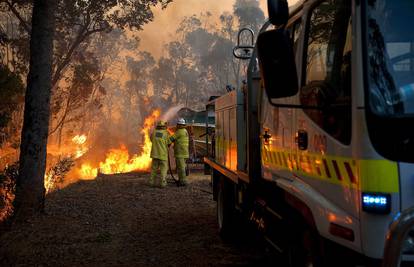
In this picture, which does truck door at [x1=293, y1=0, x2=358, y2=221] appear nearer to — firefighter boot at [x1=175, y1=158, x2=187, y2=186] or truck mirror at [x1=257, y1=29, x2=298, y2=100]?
truck mirror at [x1=257, y1=29, x2=298, y2=100]

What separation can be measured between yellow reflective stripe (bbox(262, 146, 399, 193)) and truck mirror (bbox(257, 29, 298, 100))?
56 cm

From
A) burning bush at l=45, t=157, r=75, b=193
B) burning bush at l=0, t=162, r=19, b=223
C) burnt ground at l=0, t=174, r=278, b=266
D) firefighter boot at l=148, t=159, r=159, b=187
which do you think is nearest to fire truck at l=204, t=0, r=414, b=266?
burnt ground at l=0, t=174, r=278, b=266

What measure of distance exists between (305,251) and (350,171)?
99cm

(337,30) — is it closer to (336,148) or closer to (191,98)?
(336,148)

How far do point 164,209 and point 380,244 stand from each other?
798 centimetres

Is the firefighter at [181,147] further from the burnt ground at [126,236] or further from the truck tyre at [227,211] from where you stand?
the truck tyre at [227,211]

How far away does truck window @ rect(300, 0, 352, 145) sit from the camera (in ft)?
9.43

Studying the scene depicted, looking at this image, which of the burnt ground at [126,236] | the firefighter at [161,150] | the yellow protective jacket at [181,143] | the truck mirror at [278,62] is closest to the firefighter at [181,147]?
the yellow protective jacket at [181,143]

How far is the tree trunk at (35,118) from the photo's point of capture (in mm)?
8891

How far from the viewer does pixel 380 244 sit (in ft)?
8.43

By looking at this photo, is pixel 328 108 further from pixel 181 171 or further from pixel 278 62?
pixel 181 171

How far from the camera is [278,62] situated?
285 cm

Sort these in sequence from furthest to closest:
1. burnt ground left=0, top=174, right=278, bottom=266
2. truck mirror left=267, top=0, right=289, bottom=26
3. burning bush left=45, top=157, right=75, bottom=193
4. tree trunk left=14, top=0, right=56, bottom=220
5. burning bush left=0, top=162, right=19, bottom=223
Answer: burning bush left=45, top=157, right=75, bottom=193 < burning bush left=0, top=162, right=19, bottom=223 < tree trunk left=14, top=0, right=56, bottom=220 < burnt ground left=0, top=174, right=278, bottom=266 < truck mirror left=267, top=0, right=289, bottom=26

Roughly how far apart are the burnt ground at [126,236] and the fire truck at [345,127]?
9.28 ft
